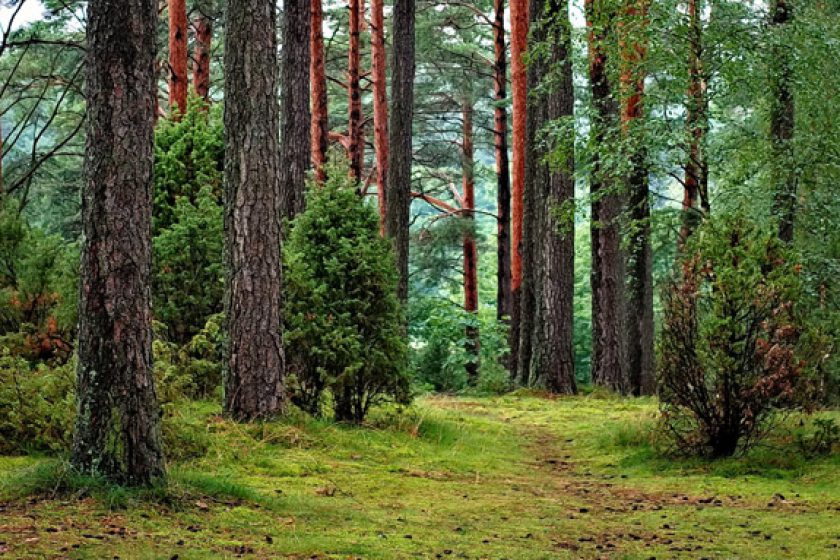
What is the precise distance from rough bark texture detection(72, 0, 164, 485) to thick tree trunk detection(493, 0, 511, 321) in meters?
20.4

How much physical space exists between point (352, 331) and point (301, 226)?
1172 millimetres

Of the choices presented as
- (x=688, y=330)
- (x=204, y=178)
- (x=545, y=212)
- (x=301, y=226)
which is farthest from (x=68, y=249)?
(x=545, y=212)

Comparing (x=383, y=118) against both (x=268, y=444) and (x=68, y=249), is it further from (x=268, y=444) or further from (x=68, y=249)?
(x=268, y=444)

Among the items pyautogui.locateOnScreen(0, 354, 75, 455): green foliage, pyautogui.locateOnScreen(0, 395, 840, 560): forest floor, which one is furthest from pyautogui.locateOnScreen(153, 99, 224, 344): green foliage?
pyautogui.locateOnScreen(0, 354, 75, 455): green foliage

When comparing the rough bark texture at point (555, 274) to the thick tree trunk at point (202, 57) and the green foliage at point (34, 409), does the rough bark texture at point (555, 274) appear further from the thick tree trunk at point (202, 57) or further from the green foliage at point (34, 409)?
the green foliage at point (34, 409)

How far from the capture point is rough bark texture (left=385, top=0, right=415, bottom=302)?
55.2ft

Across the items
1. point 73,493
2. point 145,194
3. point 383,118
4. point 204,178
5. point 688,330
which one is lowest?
point 73,493

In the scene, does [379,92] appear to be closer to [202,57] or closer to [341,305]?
[202,57]

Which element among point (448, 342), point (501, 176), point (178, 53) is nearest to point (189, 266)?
point (178, 53)

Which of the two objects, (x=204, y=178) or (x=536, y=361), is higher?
(x=204, y=178)

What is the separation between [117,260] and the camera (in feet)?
18.8

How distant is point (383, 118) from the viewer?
25109mm

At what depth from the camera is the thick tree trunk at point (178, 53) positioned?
56.4 feet

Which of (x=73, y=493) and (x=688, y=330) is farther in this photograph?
(x=688, y=330)
